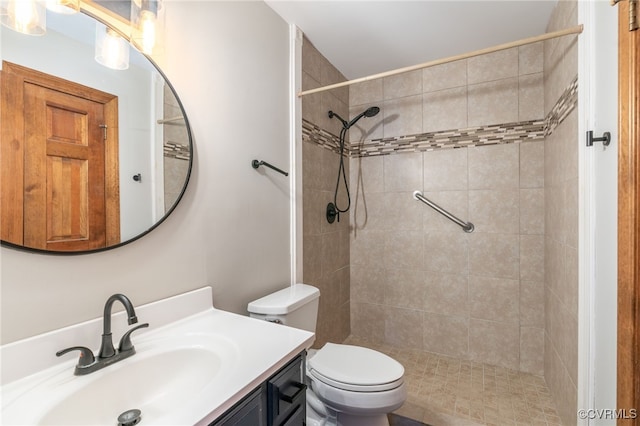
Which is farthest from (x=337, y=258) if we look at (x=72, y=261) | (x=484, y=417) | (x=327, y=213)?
(x=72, y=261)

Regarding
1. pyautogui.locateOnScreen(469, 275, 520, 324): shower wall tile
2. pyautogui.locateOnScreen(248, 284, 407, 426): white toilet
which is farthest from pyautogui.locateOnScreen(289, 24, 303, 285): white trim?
pyautogui.locateOnScreen(469, 275, 520, 324): shower wall tile

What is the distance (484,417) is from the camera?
65.3 inches

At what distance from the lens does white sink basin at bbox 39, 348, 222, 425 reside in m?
0.71

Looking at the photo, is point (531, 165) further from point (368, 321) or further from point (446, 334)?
point (368, 321)

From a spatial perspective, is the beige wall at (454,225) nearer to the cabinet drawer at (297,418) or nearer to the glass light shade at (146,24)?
the cabinet drawer at (297,418)

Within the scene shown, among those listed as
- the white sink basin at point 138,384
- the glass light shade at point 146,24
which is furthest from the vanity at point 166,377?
the glass light shade at point 146,24

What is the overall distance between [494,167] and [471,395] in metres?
1.55

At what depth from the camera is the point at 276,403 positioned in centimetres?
82

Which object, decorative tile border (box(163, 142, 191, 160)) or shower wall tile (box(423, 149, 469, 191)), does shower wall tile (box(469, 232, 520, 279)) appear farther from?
decorative tile border (box(163, 142, 191, 160))

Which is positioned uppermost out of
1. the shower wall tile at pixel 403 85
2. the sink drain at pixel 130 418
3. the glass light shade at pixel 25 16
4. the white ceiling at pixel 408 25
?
the white ceiling at pixel 408 25

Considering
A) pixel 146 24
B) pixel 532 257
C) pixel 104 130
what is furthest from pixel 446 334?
pixel 146 24

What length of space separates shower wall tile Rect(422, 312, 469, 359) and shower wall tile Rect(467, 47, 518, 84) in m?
1.82

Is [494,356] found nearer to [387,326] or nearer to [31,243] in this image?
[387,326]

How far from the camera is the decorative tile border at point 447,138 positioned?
199 centimetres
